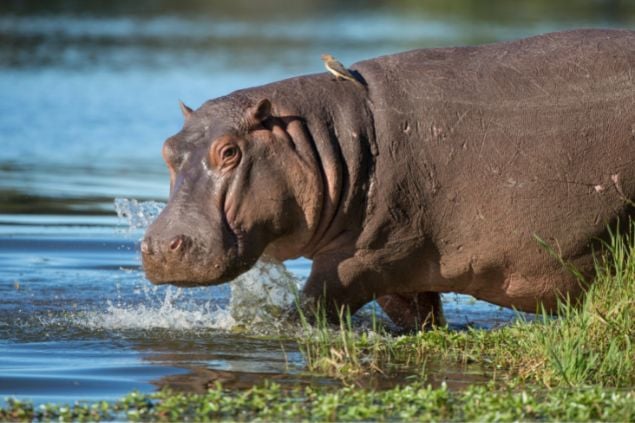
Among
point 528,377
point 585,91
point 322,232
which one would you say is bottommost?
point 528,377

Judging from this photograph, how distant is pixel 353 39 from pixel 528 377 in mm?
26118

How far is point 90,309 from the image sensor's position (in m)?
8.03

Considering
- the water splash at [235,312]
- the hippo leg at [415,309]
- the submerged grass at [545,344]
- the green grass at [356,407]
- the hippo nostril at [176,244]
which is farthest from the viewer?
the hippo leg at [415,309]

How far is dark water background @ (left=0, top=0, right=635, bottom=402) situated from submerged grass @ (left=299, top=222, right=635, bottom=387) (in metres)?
0.21

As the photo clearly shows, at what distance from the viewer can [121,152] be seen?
631 inches

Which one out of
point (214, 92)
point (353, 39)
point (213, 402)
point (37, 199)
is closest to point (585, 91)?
point (213, 402)

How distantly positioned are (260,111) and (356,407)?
181 centimetres

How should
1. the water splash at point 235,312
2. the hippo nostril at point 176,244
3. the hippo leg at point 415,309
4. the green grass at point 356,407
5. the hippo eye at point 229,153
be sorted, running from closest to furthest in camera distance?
the green grass at point 356,407
the hippo nostril at point 176,244
the hippo eye at point 229,153
the water splash at point 235,312
the hippo leg at point 415,309

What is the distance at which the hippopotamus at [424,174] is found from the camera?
661 cm

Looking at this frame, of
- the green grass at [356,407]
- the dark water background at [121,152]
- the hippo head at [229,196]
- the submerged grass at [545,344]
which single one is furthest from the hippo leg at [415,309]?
the green grass at [356,407]

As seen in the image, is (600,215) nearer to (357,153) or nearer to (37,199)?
(357,153)

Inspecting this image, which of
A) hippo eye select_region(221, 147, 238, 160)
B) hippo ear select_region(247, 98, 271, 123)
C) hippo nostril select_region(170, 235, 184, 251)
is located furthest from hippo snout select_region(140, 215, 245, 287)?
hippo ear select_region(247, 98, 271, 123)

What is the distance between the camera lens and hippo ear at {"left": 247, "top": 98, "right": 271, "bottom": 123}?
6.59m

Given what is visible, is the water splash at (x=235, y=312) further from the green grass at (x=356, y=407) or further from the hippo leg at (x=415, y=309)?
the green grass at (x=356, y=407)
